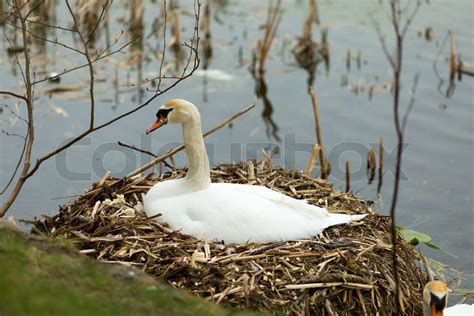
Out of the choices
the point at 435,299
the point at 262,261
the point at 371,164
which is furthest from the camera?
the point at 371,164

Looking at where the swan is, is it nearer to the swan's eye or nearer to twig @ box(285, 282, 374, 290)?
twig @ box(285, 282, 374, 290)

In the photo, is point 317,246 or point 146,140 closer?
point 317,246

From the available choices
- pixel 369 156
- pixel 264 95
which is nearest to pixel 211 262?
pixel 369 156

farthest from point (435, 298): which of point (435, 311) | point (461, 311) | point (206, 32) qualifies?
point (206, 32)

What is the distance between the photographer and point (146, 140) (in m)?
13.0

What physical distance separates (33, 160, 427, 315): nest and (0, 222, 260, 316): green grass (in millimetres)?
1436

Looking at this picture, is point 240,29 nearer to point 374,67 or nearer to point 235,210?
point 374,67

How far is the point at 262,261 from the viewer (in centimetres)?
738

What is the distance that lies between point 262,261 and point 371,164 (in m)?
5.52

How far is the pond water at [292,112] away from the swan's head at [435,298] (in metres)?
3.13

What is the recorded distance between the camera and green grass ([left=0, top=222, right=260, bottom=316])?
15.0 ft

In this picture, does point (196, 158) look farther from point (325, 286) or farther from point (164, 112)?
point (325, 286)

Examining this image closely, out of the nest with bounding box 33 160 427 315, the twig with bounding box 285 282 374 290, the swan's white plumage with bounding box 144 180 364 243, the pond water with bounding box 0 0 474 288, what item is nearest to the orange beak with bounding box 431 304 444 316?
the nest with bounding box 33 160 427 315

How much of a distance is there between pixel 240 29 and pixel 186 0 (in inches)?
68.2
